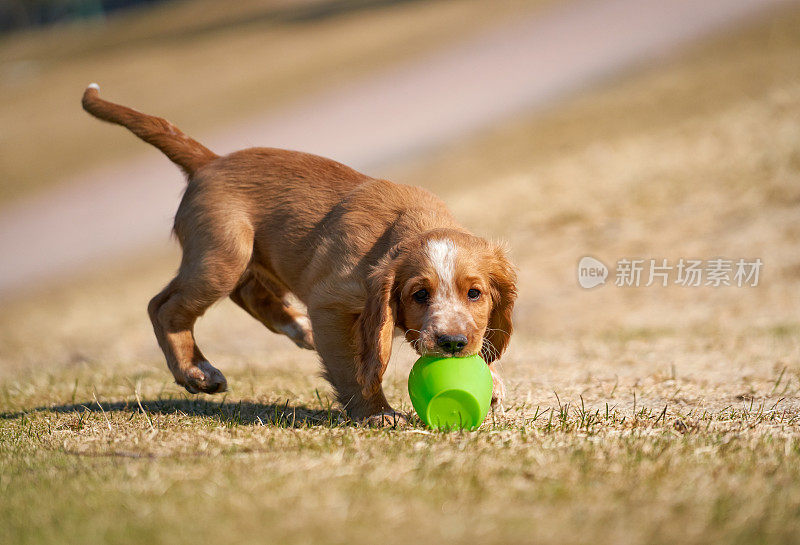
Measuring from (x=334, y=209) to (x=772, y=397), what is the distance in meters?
2.68

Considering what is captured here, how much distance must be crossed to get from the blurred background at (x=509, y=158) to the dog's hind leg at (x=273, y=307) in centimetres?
88

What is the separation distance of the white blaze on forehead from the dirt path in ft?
40.9

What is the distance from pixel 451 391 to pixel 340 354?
2.36 ft

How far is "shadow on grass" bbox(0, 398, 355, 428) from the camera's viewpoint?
170 inches

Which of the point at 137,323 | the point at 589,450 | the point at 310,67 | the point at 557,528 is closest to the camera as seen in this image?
the point at 557,528

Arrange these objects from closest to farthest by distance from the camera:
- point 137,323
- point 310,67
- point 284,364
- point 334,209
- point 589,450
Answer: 1. point 589,450
2. point 334,209
3. point 284,364
4. point 137,323
5. point 310,67

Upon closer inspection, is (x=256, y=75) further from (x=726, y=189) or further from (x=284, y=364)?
(x=284, y=364)

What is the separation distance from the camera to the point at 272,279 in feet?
17.6

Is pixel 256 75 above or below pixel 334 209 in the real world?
above

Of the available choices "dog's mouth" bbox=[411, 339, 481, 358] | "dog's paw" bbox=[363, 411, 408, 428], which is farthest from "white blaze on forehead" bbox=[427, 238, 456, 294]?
"dog's paw" bbox=[363, 411, 408, 428]

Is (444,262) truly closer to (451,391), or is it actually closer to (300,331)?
(451,391)

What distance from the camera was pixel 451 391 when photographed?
4.00m

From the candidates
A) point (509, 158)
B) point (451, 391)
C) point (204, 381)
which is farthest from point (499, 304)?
point (509, 158)

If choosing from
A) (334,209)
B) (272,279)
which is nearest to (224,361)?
(272,279)
